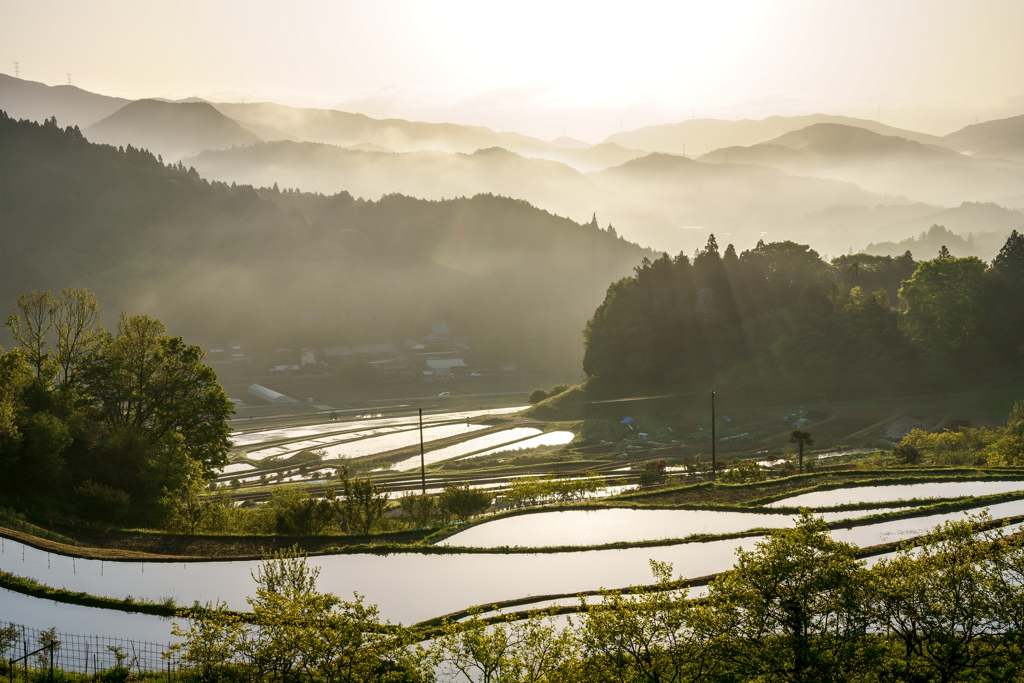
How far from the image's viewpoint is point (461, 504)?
1378 inches

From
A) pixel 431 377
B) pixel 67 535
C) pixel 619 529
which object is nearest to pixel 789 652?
pixel 619 529

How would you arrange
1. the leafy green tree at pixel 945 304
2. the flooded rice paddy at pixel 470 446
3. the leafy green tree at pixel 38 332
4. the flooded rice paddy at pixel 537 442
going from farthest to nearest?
the leafy green tree at pixel 945 304 → the flooded rice paddy at pixel 537 442 → the flooded rice paddy at pixel 470 446 → the leafy green tree at pixel 38 332

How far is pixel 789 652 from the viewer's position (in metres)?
13.1

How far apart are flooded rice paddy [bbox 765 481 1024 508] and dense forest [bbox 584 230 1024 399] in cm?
4293

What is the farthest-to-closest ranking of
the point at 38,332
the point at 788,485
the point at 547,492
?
the point at 38,332 → the point at 547,492 → the point at 788,485

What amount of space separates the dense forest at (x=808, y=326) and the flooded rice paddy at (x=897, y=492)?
42.9 m

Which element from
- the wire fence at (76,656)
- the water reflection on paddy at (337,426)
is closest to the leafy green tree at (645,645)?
the wire fence at (76,656)

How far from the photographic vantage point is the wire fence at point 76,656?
15.4 meters

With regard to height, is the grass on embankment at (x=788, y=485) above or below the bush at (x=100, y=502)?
below

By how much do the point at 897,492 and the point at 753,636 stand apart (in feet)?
74.9

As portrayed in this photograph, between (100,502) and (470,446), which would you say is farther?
(470,446)

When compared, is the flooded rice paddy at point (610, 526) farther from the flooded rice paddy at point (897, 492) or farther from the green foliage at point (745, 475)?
the green foliage at point (745, 475)

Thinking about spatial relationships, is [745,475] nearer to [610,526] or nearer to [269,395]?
[610,526]

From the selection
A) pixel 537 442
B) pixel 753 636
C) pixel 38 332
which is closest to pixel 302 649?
pixel 753 636
